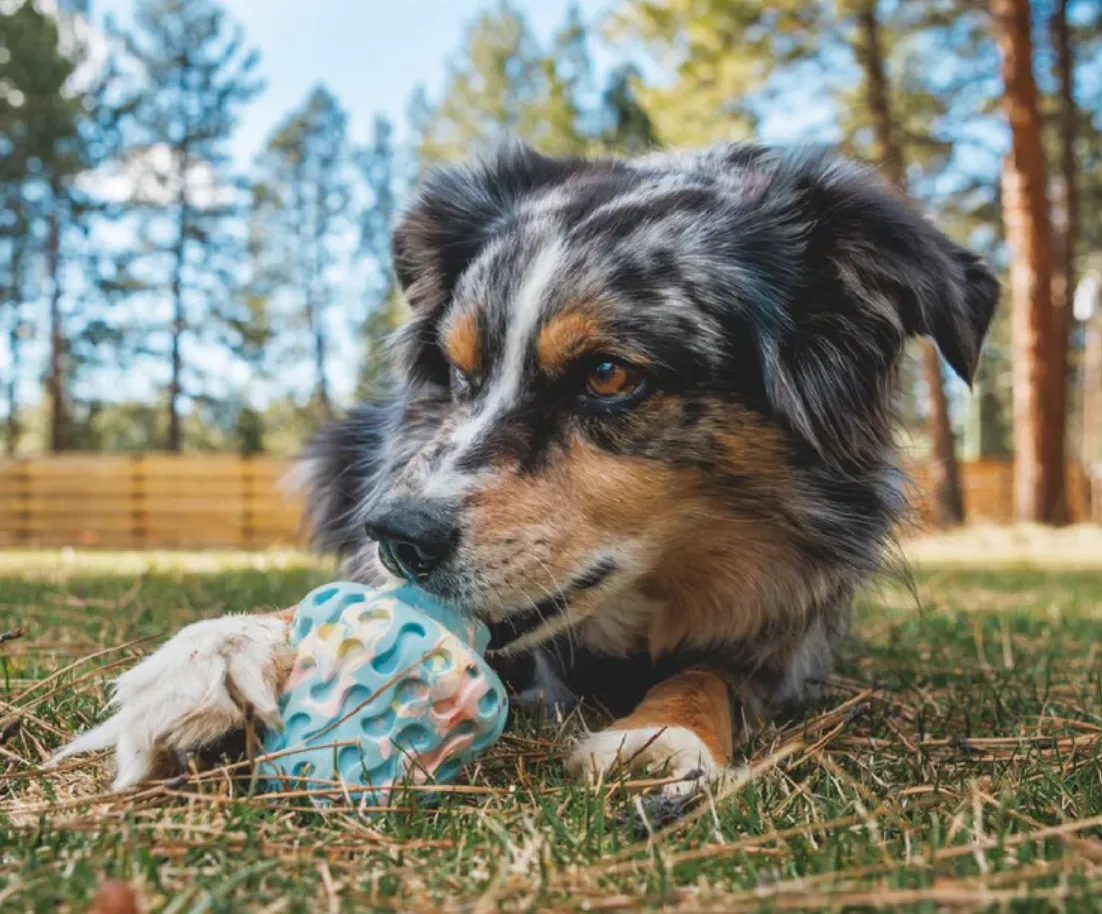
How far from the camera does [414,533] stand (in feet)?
6.33

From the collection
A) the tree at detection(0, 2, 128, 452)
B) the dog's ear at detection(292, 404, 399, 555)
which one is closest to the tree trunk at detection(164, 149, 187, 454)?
the tree at detection(0, 2, 128, 452)

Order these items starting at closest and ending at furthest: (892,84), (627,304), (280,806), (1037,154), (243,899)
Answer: (243,899)
(280,806)
(627,304)
(1037,154)
(892,84)

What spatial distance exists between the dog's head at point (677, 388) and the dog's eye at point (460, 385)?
10 mm

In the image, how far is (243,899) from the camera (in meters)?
1.19

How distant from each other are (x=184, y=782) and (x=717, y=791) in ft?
2.72

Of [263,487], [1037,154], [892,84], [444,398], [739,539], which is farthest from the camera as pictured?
[263,487]

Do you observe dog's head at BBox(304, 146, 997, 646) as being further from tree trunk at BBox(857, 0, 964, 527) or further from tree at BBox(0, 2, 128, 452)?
tree at BBox(0, 2, 128, 452)

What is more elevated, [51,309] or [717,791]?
[51,309]

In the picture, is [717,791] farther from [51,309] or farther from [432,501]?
[51,309]

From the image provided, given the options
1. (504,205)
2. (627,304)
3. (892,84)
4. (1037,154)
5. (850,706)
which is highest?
(892,84)

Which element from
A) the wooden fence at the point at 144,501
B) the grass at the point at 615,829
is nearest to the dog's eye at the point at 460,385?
the grass at the point at 615,829

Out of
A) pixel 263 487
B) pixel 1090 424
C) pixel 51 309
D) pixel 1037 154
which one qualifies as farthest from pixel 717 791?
pixel 1090 424

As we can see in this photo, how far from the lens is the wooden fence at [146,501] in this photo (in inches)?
696

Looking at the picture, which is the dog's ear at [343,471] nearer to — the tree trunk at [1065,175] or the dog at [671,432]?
the dog at [671,432]
